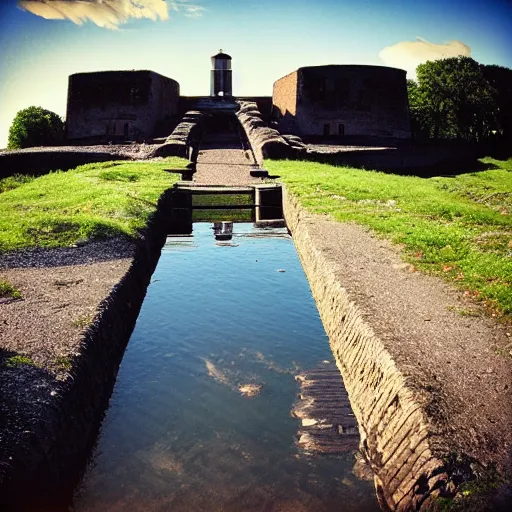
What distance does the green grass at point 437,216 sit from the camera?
19.7 feet

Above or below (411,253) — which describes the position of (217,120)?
above

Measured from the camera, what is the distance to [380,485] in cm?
365

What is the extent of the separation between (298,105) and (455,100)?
1143 centimetres

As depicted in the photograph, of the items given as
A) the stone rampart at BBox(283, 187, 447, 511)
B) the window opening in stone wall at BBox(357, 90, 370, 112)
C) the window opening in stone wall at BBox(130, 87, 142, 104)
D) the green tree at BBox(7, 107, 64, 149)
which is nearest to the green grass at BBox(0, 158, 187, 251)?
the stone rampart at BBox(283, 187, 447, 511)

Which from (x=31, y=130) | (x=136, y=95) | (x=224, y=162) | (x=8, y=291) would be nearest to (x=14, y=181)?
(x=224, y=162)

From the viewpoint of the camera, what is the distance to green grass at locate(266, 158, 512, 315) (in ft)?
19.7

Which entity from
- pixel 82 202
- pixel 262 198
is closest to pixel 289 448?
pixel 82 202

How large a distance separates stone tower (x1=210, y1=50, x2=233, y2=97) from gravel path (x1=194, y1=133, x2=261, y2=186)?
5017mm

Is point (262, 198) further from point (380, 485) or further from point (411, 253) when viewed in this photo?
point (380, 485)

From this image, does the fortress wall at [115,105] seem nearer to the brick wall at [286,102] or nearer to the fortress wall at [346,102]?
the brick wall at [286,102]

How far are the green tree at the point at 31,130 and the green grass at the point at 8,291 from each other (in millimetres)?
29919

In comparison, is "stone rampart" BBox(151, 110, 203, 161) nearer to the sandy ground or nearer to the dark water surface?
the dark water surface

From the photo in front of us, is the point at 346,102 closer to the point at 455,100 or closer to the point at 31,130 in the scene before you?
the point at 455,100

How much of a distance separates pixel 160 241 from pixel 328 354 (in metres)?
5.78
